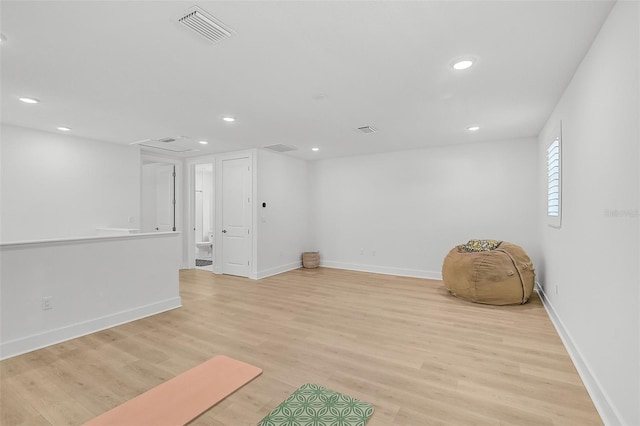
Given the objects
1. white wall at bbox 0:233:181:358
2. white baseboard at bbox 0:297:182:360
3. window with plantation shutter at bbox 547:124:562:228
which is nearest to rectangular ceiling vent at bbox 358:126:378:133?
window with plantation shutter at bbox 547:124:562:228

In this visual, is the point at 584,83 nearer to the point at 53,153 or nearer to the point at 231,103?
the point at 231,103

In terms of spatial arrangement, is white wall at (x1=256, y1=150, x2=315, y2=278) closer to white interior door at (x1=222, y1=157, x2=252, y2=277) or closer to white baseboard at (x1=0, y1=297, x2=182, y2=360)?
white interior door at (x1=222, y1=157, x2=252, y2=277)

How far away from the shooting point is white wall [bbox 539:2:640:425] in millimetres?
1559

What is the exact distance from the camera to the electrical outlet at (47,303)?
2947 mm

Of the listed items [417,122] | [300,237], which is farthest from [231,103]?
[300,237]

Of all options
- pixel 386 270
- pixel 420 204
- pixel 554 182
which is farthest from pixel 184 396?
pixel 420 204

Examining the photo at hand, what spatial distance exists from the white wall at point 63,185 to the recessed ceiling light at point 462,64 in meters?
5.72

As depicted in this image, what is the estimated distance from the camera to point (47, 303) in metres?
2.97

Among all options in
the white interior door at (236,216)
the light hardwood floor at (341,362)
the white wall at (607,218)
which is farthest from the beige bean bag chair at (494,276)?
the white interior door at (236,216)

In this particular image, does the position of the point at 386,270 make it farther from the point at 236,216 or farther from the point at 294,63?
the point at 294,63

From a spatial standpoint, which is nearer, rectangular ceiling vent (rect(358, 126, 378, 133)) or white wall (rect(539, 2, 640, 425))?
white wall (rect(539, 2, 640, 425))

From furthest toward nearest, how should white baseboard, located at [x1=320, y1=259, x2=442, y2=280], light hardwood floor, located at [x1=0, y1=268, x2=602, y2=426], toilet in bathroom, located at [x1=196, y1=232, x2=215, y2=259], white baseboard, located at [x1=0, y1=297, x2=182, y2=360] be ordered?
1. toilet in bathroom, located at [x1=196, y1=232, x2=215, y2=259]
2. white baseboard, located at [x1=320, y1=259, x2=442, y2=280]
3. white baseboard, located at [x1=0, y1=297, x2=182, y2=360]
4. light hardwood floor, located at [x1=0, y1=268, x2=602, y2=426]

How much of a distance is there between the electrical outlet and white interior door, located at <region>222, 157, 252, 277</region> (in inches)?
128

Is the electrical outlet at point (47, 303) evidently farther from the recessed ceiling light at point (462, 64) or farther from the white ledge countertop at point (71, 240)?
the recessed ceiling light at point (462, 64)
